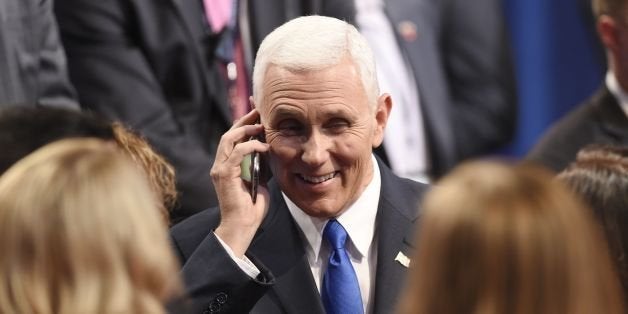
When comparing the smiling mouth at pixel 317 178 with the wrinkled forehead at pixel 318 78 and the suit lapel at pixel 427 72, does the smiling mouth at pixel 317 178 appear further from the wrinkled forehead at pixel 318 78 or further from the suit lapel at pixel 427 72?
the suit lapel at pixel 427 72

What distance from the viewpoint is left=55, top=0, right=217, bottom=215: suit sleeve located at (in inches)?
186

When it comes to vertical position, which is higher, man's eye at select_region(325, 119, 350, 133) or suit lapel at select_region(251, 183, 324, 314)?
man's eye at select_region(325, 119, 350, 133)


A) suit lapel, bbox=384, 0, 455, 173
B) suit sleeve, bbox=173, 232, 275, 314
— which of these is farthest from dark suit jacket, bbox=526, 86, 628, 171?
suit sleeve, bbox=173, 232, 275, 314

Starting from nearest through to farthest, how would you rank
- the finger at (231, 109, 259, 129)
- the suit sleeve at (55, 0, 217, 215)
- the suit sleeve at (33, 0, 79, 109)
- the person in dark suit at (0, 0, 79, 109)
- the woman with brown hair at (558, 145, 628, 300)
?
the woman with brown hair at (558, 145, 628, 300)
the finger at (231, 109, 259, 129)
the person in dark suit at (0, 0, 79, 109)
the suit sleeve at (33, 0, 79, 109)
the suit sleeve at (55, 0, 217, 215)

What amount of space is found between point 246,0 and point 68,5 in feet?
2.23

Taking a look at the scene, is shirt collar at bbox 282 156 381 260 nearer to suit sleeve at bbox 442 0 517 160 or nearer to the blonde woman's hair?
the blonde woman's hair

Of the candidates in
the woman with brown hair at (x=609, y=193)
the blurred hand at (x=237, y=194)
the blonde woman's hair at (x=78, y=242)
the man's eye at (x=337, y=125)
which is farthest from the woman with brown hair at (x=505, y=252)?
the man's eye at (x=337, y=125)

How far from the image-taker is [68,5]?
484 cm

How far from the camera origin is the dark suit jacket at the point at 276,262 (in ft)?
10.6

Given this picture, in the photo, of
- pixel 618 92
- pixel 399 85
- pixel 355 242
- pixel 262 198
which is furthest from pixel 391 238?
pixel 399 85

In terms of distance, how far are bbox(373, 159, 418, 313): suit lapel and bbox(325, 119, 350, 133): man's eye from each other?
174mm

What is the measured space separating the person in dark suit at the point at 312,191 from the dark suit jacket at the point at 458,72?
1912mm

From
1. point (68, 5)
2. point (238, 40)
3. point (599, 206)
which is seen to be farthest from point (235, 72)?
point (599, 206)

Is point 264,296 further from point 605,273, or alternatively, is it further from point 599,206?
point 605,273
